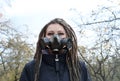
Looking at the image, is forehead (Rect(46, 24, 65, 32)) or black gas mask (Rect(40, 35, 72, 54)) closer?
black gas mask (Rect(40, 35, 72, 54))

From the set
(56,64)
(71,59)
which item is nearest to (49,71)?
(56,64)

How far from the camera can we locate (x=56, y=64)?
9.53 feet

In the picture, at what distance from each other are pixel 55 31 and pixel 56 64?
0.29 meters

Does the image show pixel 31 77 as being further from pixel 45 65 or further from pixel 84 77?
pixel 84 77

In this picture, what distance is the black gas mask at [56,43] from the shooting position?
2832mm

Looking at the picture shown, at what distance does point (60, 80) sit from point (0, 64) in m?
27.3

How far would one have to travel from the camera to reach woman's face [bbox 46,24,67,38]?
2.99 meters

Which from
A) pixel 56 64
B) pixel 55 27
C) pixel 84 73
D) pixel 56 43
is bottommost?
pixel 84 73

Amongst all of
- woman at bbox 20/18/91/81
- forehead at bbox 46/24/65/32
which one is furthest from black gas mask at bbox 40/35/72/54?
forehead at bbox 46/24/65/32

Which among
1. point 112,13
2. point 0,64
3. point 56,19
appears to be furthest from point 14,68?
point 56,19

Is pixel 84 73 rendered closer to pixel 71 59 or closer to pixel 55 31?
pixel 71 59

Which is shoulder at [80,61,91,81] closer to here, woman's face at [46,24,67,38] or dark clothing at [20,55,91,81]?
dark clothing at [20,55,91,81]

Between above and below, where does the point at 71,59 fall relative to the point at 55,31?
below

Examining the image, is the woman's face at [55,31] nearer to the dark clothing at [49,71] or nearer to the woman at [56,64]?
the woman at [56,64]
